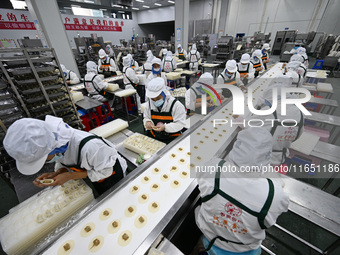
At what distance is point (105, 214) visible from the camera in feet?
4.81

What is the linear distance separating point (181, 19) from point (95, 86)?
9453 mm

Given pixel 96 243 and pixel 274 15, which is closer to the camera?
pixel 96 243

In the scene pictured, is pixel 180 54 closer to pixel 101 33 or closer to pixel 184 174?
pixel 184 174

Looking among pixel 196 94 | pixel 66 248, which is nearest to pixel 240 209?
pixel 66 248

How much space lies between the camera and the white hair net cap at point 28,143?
122 cm

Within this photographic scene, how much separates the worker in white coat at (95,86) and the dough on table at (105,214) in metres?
4.42

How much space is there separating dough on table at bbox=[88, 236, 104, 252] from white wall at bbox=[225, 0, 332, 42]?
22.0 meters

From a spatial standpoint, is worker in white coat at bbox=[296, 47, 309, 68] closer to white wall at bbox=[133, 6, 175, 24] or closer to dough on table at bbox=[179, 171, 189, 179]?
dough on table at bbox=[179, 171, 189, 179]

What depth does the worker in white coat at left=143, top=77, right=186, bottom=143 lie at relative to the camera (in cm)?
264

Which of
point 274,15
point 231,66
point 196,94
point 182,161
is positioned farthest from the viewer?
point 274,15

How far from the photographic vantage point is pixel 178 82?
8820 mm

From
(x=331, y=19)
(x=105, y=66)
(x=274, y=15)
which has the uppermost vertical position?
(x=274, y=15)

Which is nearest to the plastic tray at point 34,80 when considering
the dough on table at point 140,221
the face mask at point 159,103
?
the face mask at point 159,103

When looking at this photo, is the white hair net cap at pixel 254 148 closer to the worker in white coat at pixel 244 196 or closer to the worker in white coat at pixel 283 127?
the worker in white coat at pixel 244 196
